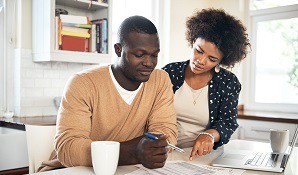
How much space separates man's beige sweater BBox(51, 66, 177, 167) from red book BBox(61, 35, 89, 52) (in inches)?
59.7

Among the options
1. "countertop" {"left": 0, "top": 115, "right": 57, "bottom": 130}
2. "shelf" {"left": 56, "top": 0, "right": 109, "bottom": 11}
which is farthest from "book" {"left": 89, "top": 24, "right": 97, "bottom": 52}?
"countertop" {"left": 0, "top": 115, "right": 57, "bottom": 130}

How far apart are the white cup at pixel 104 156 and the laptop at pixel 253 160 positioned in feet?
1.41

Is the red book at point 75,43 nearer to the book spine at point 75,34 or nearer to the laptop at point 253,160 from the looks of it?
the book spine at point 75,34

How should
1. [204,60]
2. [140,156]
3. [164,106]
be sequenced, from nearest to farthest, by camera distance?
[140,156]
[164,106]
[204,60]

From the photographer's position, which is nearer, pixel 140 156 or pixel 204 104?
pixel 140 156

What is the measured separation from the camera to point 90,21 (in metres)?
3.12

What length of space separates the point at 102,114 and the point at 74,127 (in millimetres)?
140

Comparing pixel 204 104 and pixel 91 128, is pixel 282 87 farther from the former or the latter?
pixel 91 128

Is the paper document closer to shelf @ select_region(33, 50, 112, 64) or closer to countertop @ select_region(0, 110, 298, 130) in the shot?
countertop @ select_region(0, 110, 298, 130)

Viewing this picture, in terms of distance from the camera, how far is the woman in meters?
1.72

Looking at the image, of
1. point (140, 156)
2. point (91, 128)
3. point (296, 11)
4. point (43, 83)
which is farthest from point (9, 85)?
point (296, 11)

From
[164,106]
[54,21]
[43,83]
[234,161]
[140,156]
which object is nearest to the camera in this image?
[140,156]

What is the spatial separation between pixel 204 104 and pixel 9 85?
1.89 metres

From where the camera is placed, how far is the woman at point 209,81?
172cm
